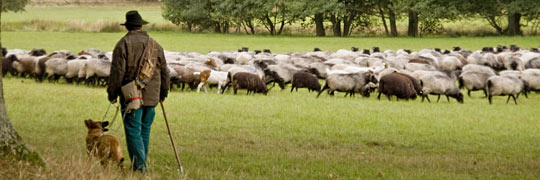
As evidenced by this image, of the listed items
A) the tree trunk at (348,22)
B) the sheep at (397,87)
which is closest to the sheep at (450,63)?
the sheep at (397,87)

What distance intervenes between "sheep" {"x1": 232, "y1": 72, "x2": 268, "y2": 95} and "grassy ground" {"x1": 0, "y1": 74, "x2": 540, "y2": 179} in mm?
983

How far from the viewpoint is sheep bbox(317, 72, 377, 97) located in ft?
62.2

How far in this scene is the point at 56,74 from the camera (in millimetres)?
21766

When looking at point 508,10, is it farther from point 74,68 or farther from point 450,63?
point 74,68

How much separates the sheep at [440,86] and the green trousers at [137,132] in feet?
40.3

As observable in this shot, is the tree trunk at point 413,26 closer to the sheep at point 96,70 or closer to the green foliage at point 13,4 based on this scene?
the green foliage at point 13,4

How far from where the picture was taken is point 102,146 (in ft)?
22.4

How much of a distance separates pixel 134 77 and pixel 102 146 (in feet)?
2.53

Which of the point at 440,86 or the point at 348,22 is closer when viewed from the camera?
the point at 440,86

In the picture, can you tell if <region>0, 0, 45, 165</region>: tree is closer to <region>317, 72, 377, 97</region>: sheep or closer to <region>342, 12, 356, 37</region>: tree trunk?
<region>317, 72, 377, 97</region>: sheep

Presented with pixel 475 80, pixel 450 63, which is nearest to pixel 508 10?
pixel 450 63

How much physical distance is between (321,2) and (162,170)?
5383 cm

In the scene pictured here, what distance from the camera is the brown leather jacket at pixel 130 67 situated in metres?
6.80

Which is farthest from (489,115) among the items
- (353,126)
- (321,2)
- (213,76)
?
(321,2)
